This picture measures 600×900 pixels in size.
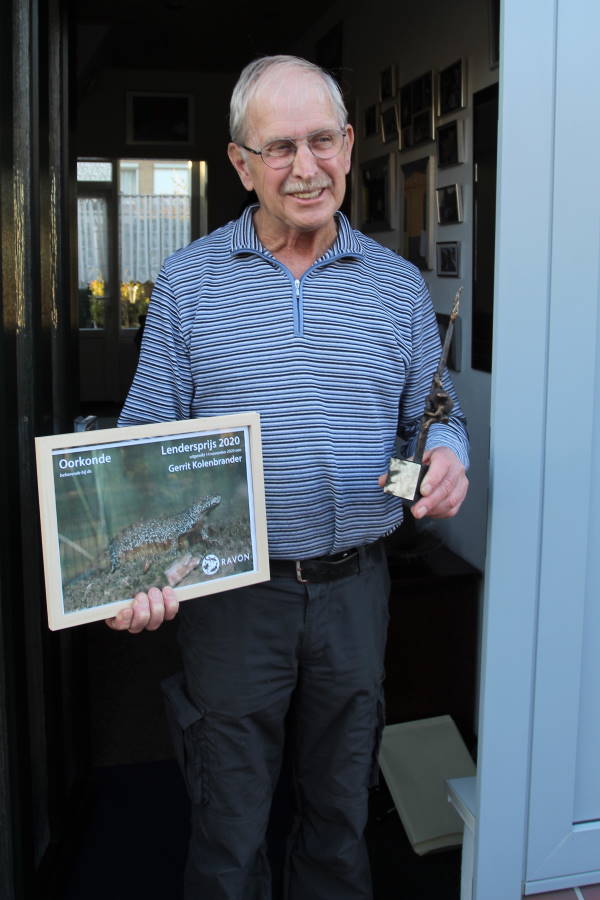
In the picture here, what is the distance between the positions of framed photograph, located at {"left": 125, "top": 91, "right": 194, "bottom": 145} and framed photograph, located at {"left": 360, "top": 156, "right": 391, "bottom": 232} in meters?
5.46

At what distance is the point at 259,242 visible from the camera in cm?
161

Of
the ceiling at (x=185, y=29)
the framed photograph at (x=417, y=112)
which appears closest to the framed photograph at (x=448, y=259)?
the framed photograph at (x=417, y=112)

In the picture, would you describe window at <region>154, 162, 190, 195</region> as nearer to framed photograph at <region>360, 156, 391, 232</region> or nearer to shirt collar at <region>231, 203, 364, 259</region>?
framed photograph at <region>360, 156, 391, 232</region>

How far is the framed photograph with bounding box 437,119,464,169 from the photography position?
287 cm

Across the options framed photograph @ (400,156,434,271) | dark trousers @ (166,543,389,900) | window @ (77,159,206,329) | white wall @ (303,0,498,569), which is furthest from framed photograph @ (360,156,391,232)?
window @ (77,159,206,329)

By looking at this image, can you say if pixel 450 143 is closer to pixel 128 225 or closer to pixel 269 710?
pixel 269 710

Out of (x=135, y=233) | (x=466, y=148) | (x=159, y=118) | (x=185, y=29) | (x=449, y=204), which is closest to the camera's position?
(x=466, y=148)

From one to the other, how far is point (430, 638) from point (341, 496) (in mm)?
1430

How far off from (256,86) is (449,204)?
162 cm

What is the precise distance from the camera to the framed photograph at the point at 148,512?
4.13ft

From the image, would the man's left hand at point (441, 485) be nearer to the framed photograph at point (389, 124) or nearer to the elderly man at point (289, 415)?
the elderly man at point (289, 415)

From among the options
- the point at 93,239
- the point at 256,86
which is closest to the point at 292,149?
the point at 256,86

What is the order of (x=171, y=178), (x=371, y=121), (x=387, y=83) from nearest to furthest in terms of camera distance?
(x=387, y=83)
(x=371, y=121)
(x=171, y=178)

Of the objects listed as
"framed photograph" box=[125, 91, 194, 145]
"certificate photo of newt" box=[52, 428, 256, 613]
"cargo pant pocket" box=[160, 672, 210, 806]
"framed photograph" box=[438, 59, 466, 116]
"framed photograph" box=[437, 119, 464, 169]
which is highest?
"framed photograph" box=[125, 91, 194, 145]
